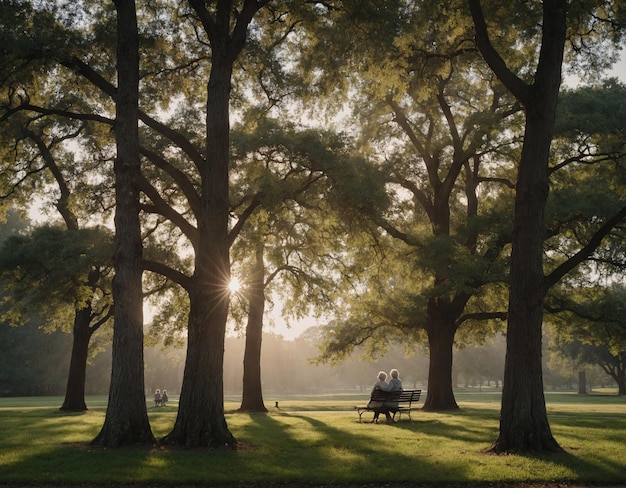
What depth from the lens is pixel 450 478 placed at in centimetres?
866

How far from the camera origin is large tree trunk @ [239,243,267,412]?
26234 mm

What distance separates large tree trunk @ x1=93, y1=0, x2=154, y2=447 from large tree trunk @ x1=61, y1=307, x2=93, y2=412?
48.9ft

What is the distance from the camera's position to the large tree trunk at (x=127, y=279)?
1179 cm

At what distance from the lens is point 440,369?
26.2m

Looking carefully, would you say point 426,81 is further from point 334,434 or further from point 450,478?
point 450,478

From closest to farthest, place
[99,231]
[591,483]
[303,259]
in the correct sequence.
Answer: [591,483] → [99,231] → [303,259]

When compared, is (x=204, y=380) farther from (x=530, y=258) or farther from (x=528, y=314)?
(x=530, y=258)

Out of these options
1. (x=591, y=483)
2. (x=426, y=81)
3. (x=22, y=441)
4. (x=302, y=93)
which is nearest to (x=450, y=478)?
(x=591, y=483)

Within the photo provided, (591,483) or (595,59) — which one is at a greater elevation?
(595,59)

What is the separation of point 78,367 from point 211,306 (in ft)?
52.1

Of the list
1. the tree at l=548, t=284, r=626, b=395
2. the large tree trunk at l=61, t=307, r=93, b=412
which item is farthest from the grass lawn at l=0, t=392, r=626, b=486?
the large tree trunk at l=61, t=307, r=93, b=412

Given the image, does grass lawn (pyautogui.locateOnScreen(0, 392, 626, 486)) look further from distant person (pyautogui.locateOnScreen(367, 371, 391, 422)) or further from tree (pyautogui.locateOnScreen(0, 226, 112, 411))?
tree (pyautogui.locateOnScreen(0, 226, 112, 411))

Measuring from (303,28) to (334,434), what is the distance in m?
12.0

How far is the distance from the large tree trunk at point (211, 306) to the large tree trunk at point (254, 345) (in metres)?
12.5
